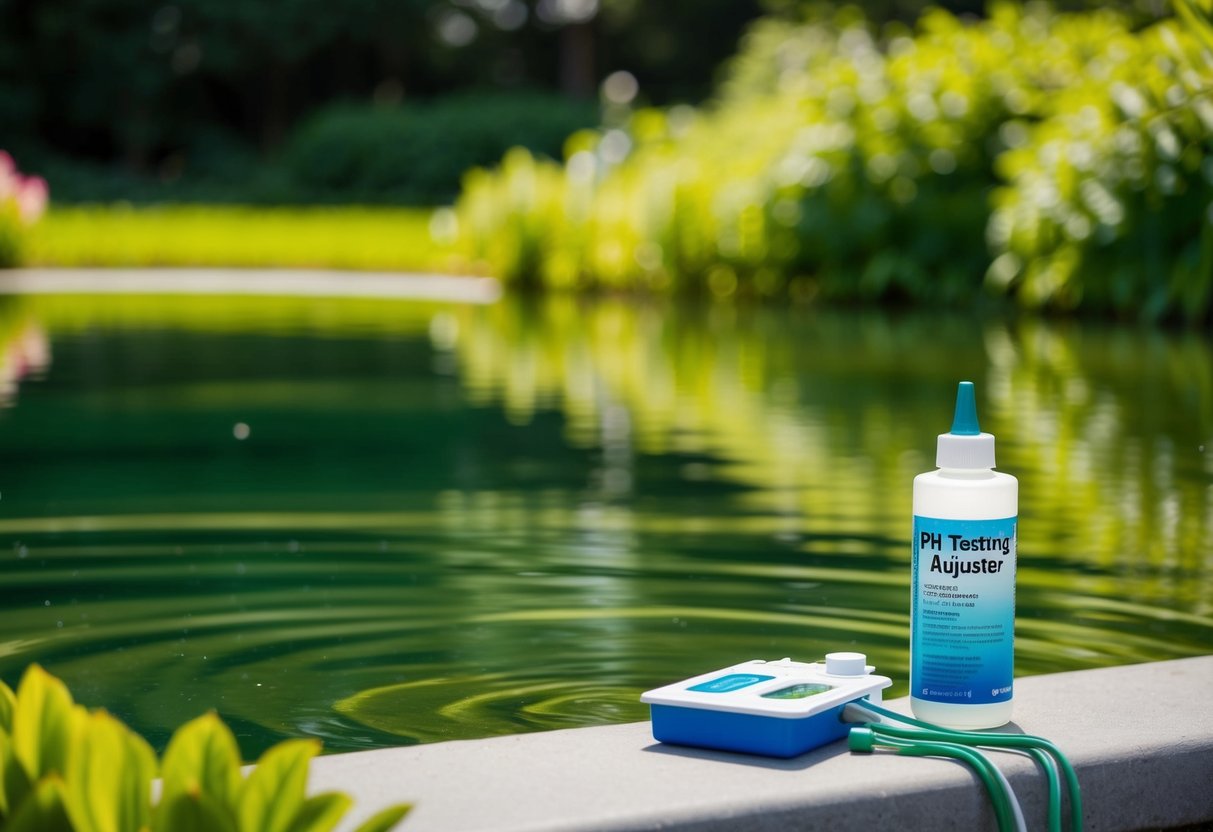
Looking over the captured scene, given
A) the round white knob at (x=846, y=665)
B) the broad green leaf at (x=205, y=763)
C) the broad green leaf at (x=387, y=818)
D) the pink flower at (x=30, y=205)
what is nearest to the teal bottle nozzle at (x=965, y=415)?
the round white knob at (x=846, y=665)

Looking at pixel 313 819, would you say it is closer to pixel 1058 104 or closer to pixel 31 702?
pixel 31 702

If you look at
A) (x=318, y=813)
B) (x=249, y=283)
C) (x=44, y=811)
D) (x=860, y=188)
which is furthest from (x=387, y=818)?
(x=249, y=283)

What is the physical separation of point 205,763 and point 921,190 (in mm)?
16050

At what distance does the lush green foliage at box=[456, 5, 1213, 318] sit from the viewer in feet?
47.9

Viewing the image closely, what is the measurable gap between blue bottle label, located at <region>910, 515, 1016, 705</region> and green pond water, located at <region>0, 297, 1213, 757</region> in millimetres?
870

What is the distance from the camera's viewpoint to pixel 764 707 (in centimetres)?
268

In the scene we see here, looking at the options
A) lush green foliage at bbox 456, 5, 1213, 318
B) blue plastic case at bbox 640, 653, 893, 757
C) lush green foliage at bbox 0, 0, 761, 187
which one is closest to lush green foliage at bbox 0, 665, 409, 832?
blue plastic case at bbox 640, 653, 893, 757

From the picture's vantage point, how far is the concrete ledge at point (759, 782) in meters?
2.43

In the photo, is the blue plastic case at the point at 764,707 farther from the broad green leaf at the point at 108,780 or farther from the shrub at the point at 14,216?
the shrub at the point at 14,216

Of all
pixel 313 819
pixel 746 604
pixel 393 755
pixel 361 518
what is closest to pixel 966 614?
pixel 393 755

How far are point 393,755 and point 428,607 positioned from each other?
199 cm

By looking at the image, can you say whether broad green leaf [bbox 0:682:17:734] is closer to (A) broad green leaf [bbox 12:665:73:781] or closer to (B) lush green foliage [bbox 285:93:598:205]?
(A) broad green leaf [bbox 12:665:73:781]

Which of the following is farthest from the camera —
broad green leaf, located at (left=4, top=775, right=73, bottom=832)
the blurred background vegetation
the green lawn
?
the green lawn

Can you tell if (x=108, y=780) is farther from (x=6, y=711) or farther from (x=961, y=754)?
(x=961, y=754)
